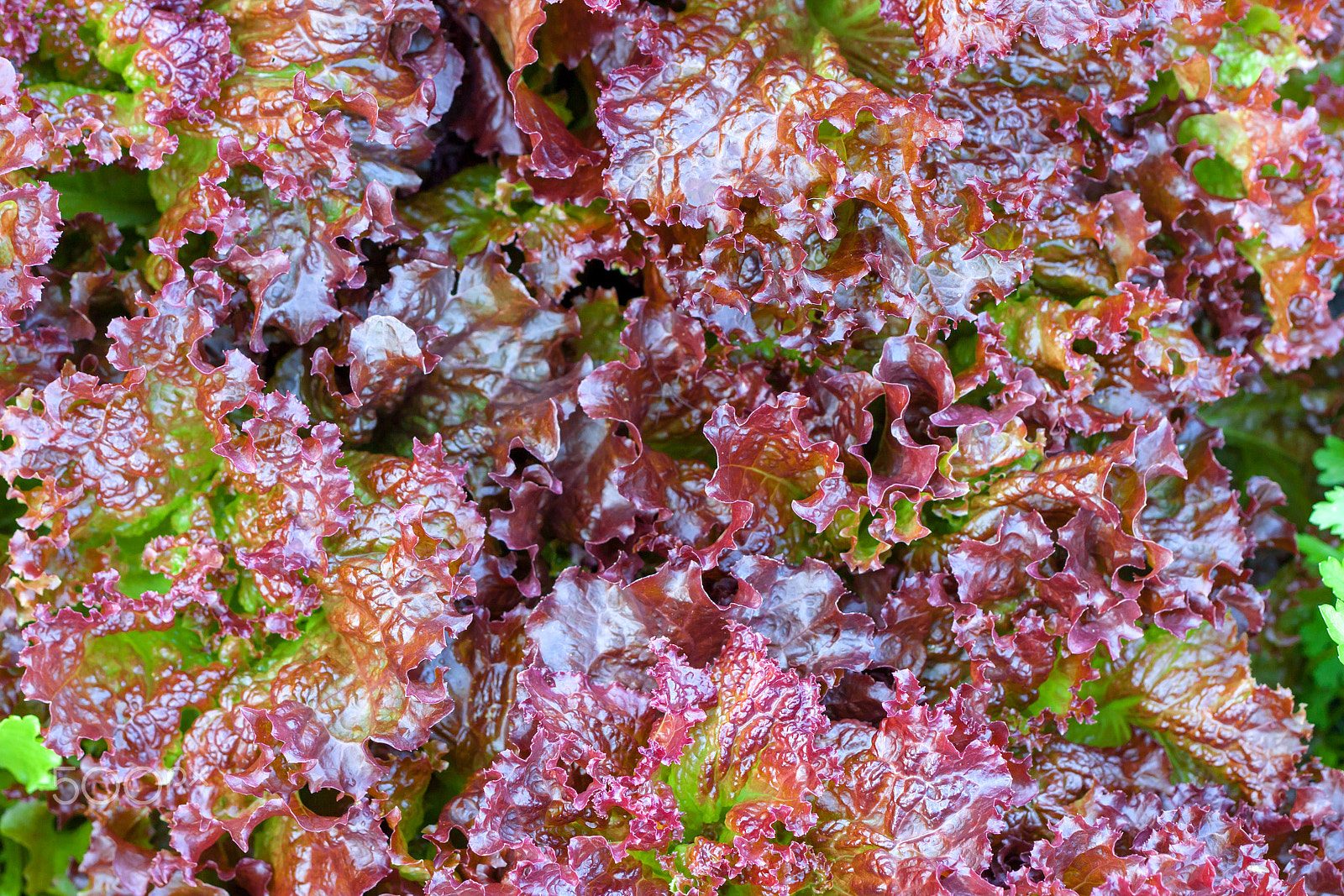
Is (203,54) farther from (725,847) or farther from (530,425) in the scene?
(725,847)

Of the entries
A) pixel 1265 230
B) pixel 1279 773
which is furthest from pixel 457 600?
pixel 1265 230

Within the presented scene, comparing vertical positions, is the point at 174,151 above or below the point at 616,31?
below

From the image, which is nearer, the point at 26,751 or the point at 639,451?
the point at 26,751

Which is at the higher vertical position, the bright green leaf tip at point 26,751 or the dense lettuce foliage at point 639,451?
the dense lettuce foliage at point 639,451

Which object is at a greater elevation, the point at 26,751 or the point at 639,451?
the point at 639,451
